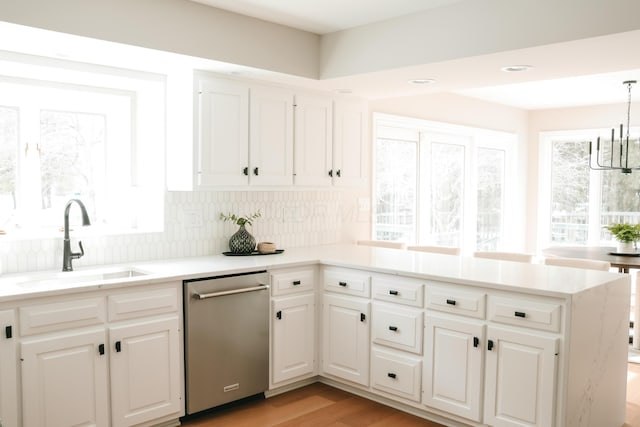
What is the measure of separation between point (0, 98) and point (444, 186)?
4.35 meters

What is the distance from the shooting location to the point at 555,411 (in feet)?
8.99

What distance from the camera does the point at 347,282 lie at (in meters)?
3.70

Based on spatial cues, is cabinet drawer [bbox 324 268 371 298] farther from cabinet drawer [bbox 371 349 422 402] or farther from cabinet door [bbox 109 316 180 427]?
cabinet door [bbox 109 316 180 427]

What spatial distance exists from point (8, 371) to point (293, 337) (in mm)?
1717

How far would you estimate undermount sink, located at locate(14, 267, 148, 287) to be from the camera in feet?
10.1

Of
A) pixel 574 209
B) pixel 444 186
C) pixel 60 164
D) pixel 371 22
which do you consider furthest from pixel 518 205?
pixel 60 164

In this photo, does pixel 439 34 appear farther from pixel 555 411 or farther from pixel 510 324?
pixel 555 411

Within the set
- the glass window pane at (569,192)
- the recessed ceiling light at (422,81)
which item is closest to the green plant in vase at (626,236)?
the glass window pane at (569,192)

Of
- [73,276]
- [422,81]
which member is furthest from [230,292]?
[422,81]

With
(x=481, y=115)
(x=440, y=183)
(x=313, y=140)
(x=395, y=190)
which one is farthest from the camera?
(x=481, y=115)

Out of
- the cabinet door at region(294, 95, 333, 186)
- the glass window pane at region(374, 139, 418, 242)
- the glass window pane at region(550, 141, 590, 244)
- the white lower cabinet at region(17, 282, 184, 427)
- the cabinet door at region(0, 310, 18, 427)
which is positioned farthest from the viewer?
the glass window pane at region(550, 141, 590, 244)

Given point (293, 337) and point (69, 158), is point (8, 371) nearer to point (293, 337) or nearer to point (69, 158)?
point (69, 158)

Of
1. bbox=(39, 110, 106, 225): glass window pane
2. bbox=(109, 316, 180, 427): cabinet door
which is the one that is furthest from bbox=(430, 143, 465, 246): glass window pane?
bbox=(109, 316, 180, 427): cabinet door

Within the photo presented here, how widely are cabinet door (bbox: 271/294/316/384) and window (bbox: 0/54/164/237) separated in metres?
1.05
